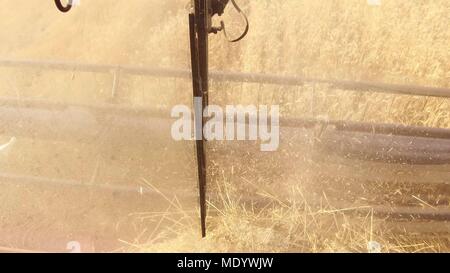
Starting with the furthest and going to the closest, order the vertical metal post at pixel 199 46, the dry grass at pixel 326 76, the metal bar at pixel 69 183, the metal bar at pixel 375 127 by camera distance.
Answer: the metal bar at pixel 69 183 → the metal bar at pixel 375 127 → the dry grass at pixel 326 76 → the vertical metal post at pixel 199 46

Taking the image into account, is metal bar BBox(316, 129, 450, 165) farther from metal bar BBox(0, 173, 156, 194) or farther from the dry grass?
metal bar BBox(0, 173, 156, 194)

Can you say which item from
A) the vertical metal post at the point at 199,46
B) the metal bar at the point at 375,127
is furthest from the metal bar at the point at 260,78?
the vertical metal post at the point at 199,46

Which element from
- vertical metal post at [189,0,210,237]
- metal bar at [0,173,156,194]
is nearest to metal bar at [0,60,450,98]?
metal bar at [0,173,156,194]

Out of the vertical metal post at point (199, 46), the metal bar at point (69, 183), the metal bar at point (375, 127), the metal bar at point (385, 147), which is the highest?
the vertical metal post at point (199, 46)

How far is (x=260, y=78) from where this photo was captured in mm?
4227

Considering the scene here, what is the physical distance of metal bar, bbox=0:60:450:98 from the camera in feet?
13.4

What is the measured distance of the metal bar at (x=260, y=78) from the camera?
407 cm

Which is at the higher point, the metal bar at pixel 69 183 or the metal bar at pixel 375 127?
the metal bar at pixel 375 127

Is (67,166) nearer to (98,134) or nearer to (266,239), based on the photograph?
(98,134)

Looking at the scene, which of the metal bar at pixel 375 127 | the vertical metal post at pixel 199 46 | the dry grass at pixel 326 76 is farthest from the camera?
the metal bar at pixel 375 127

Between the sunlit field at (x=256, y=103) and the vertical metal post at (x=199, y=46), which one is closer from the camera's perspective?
the vertical metal post at (x=199, y=46)

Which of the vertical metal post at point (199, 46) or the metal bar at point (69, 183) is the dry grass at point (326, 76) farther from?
the vertical metal post at point (199, 46)

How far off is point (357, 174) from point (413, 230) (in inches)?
30.4

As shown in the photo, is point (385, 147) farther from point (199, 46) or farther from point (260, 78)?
point (199, 46)
